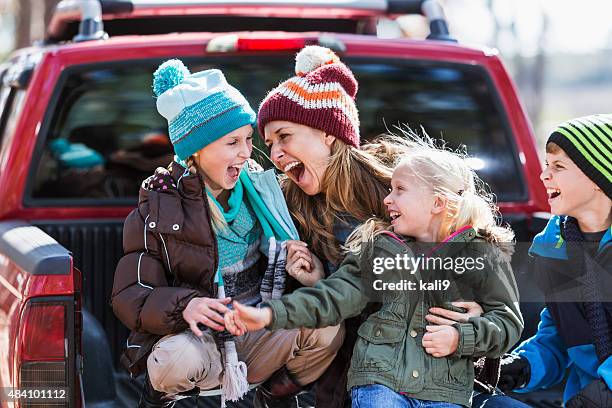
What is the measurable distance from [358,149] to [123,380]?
47.5 inches

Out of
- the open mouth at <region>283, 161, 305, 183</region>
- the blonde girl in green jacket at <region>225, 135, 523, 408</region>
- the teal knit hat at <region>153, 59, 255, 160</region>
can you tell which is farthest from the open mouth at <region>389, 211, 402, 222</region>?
the teal knit hat at <region>153, 59, 255, 160</region>

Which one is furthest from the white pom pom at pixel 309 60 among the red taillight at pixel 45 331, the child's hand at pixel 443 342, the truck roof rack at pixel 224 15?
the truck roof rack at pixel 224 15

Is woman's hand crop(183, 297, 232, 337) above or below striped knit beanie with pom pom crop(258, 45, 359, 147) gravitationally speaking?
below

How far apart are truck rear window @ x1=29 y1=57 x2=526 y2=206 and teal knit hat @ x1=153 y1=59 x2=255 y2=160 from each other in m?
0.72

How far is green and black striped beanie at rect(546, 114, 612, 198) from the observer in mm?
3342

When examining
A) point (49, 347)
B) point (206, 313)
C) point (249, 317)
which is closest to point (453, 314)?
point (249, 317)

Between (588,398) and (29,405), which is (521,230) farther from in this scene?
(29,405)

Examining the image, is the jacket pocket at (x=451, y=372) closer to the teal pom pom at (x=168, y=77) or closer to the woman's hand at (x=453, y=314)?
the woman's hand at (x=453, y=314)

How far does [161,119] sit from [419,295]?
2.31 metres

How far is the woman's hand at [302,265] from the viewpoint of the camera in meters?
3.45

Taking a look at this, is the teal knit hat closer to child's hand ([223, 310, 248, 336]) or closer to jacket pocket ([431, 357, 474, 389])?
child's hand ([223, 310, 248, 336])

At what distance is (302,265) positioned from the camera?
346 centimetres

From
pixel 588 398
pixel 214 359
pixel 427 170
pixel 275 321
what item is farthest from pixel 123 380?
pixel 588 398

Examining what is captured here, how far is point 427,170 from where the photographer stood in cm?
331
